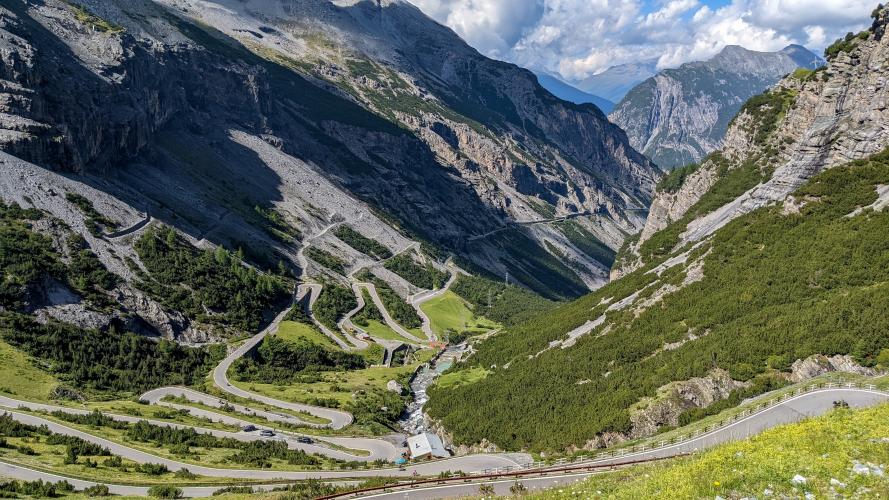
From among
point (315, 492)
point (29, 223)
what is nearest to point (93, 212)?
point (29, 223)

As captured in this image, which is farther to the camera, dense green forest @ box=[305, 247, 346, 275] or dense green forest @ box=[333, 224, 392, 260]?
dense green forest @ box=[333, 224, 392, 260]

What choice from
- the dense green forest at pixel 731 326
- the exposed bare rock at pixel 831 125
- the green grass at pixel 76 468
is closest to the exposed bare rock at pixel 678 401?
the dense green forest at pixel 731 326

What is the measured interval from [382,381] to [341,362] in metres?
13.9

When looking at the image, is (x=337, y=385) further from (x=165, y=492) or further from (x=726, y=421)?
(x=726, y=421)

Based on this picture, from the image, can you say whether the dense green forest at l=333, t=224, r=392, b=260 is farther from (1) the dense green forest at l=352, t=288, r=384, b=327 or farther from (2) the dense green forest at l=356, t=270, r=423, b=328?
(1) the dense green forest at l=352, t=288, r=384, b=327

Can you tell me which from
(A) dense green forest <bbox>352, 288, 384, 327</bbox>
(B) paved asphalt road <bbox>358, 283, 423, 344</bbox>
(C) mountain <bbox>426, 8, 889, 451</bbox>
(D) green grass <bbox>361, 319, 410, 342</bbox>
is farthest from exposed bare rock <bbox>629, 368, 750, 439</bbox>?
(A) dense green forest <bbox>352, 288, 384, 327</bbox>

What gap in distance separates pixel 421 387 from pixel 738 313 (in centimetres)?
5519

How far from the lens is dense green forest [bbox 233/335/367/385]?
89438 mm

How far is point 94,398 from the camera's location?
210 ft

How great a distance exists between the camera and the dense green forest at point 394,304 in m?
142

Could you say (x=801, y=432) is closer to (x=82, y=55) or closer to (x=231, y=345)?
(x=231, y=345)

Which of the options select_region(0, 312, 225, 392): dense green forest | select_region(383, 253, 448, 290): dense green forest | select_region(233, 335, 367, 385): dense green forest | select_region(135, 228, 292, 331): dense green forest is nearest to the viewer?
select_region(0, 312, 225, 392): dense green forest

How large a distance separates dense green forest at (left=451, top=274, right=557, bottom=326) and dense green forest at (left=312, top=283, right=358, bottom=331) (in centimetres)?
4300

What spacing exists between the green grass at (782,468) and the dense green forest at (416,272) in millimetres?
157798
